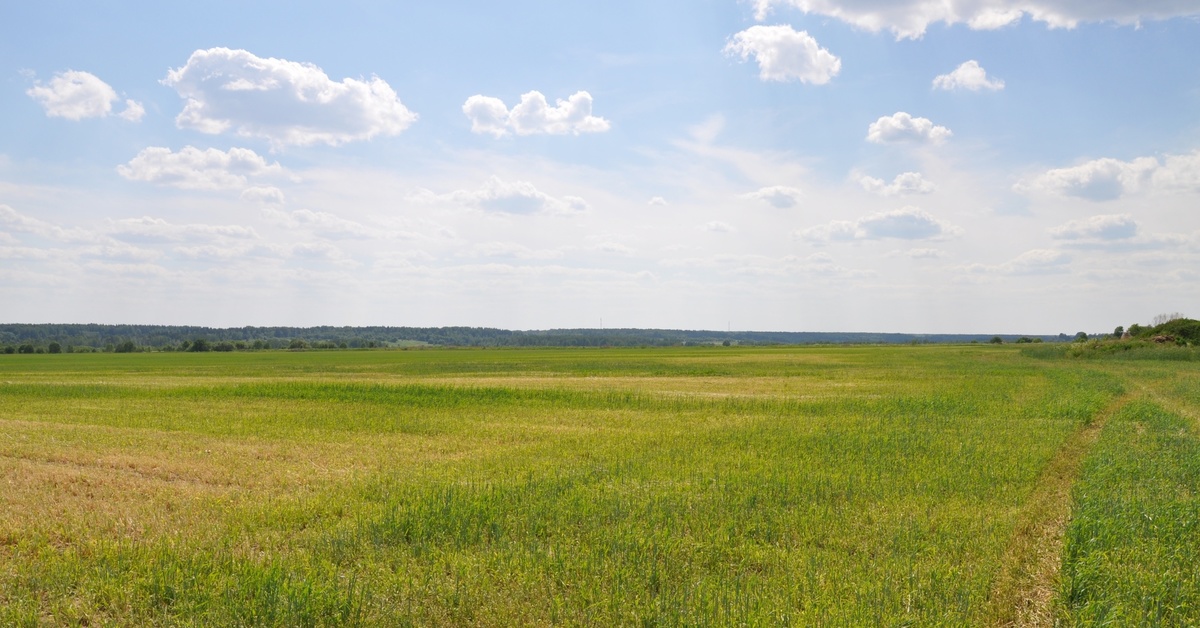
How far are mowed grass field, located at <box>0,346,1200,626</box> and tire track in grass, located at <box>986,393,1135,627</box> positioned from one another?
0.04 meters

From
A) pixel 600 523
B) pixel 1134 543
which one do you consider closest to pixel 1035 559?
pixel 1134 543

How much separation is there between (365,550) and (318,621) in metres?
2.21

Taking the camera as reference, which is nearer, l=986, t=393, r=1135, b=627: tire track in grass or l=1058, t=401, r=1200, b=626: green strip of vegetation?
l=1058, t=401, r=1200, b=626: green strip of vegetation

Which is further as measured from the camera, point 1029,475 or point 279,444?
point 279,444

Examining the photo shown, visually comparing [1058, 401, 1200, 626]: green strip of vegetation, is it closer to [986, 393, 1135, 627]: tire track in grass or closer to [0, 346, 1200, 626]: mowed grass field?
[0, 346, 1200, 626]: mowed grass field

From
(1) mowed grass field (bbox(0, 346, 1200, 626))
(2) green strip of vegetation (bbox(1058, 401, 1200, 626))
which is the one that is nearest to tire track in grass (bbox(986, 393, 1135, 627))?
(1) mowed grass field (bbox(0, 346, 1200, 626))

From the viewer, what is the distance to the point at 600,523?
10555 millimetres

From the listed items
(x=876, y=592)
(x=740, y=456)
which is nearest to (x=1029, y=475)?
(x=740, y=456)

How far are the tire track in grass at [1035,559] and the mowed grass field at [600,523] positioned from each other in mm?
43

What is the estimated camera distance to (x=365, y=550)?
31.1 ft

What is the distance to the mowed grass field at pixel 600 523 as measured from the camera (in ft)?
25.2

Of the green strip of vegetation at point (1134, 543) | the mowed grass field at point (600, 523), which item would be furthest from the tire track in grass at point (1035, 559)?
the green strip of vegetation at point (1134, 543)

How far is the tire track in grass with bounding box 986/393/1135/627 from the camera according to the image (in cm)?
773

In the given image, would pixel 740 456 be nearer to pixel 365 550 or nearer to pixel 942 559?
pixel 942 559
